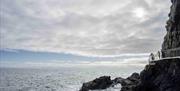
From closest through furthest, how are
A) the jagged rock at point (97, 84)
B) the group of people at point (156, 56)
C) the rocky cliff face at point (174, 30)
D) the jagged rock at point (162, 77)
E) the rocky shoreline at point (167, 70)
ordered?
the jagged rock at point (162, 77), the rocky shoreline at point (167, 70), the group of people at point (156, 56), the rocky cliff face at point (174, 30), the jagged rock at point (97, 84)

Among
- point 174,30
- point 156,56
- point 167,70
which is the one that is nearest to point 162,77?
point 167,70

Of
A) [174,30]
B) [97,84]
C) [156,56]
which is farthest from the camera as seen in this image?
[97,84]

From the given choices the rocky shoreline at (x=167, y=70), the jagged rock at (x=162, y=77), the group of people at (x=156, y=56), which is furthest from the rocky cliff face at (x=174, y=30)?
the jagged rock at (x=162, y=77)

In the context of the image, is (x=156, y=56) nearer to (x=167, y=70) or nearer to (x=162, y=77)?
(x=167, y=70)

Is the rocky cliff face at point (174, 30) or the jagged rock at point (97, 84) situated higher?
the rocky cliff face at point (174, 30)

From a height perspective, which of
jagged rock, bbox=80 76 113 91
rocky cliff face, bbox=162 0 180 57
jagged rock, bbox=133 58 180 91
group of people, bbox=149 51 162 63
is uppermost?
rocky cliff face, bbox=162 0 180 57

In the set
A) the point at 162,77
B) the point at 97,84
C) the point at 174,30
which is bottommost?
the point at 97,84

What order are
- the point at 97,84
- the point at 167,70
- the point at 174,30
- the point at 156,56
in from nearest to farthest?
the point at 167,70 < the point at 156,56 < the point at 174,30 < the point at 97,84

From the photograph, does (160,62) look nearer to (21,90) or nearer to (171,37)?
(171,37)

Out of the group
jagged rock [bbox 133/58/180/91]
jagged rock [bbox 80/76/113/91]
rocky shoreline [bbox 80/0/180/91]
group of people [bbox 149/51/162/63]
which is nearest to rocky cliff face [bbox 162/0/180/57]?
rocky shoreline [bbox 80/0/180/91]

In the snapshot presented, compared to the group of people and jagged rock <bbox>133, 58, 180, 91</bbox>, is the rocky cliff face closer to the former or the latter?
the group of people

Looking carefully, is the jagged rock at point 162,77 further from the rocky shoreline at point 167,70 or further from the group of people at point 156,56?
the group of people at point 156,56

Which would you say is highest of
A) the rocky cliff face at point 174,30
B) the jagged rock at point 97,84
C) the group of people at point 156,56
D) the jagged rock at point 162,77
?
the rocky cliff face at point 174,30

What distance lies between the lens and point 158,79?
3606 cm
